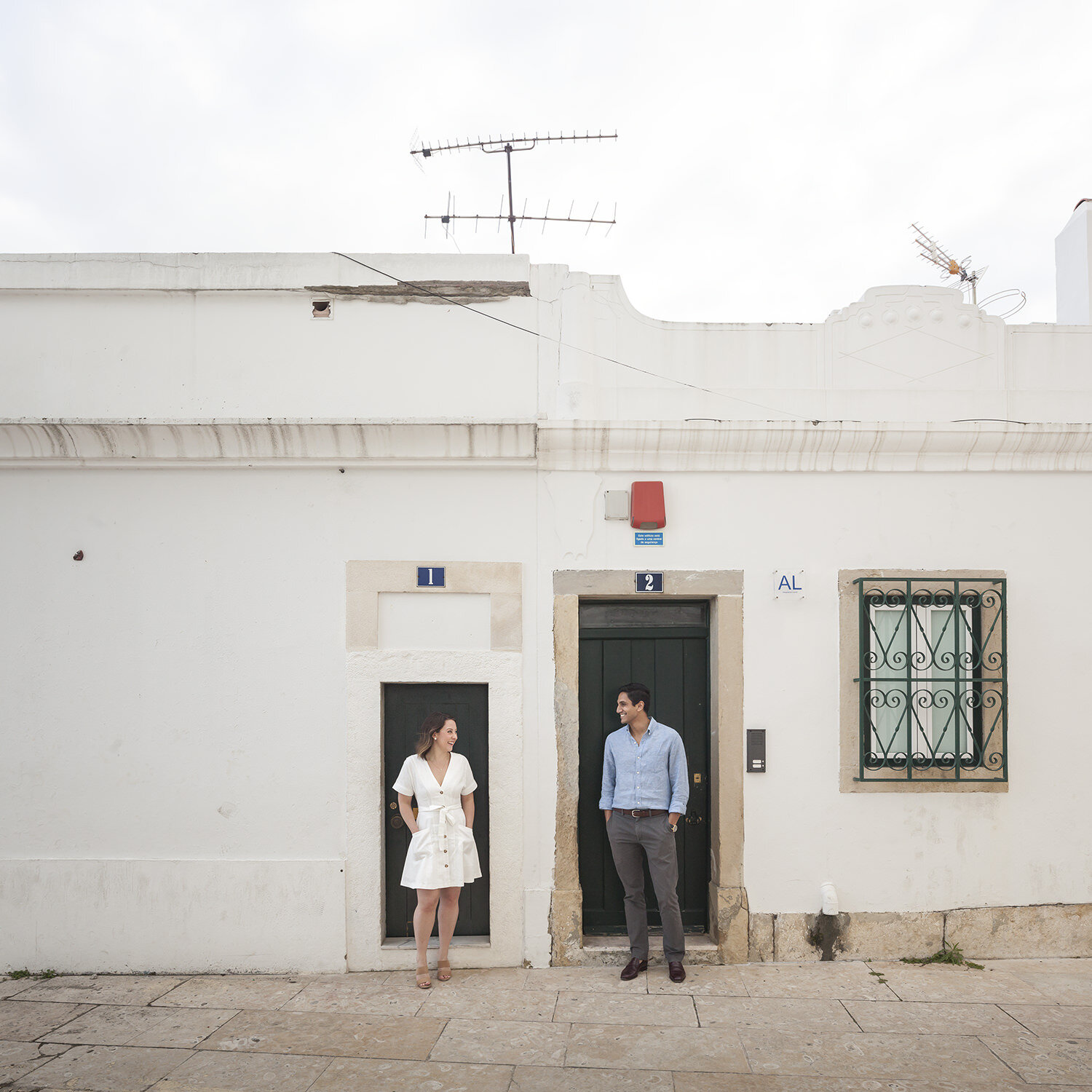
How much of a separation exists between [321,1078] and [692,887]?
263cm

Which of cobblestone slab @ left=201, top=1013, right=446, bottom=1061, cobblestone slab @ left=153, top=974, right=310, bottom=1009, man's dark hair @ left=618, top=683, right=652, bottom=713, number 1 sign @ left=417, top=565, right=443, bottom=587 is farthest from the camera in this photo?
number 1 sign @ left=417, top=565, right=443, bottom=587

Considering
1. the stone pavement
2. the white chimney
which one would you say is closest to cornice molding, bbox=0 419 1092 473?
the white chimney

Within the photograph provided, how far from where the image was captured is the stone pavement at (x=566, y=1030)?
3855 millimetres

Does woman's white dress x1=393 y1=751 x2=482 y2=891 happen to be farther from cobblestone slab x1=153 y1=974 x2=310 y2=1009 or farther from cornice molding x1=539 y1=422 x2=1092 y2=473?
cornice molding x1=539 y1=422 x2=1092 y2=473

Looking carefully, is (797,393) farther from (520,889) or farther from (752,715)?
(520,889)

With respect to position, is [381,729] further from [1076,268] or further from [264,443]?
[1076,268]

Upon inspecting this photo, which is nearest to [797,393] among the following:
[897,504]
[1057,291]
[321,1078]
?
[897,504]

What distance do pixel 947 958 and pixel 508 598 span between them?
11.9 ft

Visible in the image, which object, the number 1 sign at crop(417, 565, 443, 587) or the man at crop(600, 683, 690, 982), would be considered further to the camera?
the number 1 sign at crop(417, 565, 443, 587)

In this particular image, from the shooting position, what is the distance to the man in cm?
496

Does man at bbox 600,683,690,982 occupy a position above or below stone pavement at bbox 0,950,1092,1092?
above

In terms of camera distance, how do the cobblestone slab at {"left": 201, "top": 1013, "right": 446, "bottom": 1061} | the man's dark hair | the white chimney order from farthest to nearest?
1. the white chimney
2. the man's dark hair
3. the cobblestone slab at {"left": 201, "top": 1013, "right": 446, "bottom": 1061}

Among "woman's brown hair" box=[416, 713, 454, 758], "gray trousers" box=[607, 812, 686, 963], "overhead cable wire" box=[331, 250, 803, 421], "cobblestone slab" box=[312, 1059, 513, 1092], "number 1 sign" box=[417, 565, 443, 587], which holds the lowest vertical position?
"cobblestone slab" box=[312, 1059, 513, 1092]

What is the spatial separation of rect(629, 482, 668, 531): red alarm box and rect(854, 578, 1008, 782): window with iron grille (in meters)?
1.38
